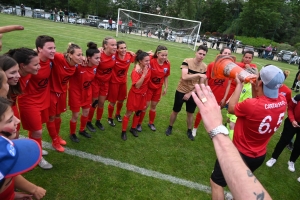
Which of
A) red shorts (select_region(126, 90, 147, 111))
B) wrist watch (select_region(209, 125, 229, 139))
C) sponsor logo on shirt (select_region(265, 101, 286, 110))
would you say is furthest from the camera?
red shorts (select_region(126, 90, 147, 111))

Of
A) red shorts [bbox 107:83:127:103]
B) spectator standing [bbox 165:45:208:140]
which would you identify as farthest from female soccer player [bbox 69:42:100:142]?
spectator standing [bbox 165:45:208:140]

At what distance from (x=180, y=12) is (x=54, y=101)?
1755 inches

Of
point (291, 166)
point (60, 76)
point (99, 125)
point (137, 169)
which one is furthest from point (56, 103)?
point (291, 166)

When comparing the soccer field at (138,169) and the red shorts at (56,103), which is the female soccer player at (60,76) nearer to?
the red shorts at (56,103)

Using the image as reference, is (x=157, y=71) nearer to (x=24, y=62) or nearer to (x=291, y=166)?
A: (x=24, y=62)

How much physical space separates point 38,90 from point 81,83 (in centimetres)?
81

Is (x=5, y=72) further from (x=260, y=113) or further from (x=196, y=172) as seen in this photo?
(x=196, y=172)

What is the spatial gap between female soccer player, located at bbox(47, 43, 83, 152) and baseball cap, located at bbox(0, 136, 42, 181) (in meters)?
2.37

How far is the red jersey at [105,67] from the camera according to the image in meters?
4.28

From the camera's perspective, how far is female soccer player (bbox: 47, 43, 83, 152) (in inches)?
137

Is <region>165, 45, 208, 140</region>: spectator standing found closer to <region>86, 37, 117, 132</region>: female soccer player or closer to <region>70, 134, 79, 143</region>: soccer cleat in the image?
<region>86, 37, 117, 132</region>: female soccer player

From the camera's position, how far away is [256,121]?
248 centimetres

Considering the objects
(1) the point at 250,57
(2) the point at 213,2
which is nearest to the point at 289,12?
(2) the point at 213,2

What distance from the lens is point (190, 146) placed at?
4730 millimetres
